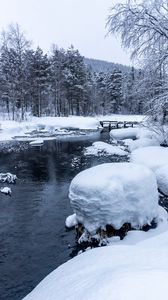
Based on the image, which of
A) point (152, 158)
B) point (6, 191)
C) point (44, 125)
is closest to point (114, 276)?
point (6, 191)

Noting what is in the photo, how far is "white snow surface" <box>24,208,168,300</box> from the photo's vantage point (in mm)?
3445

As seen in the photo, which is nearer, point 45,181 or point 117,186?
point 117,186

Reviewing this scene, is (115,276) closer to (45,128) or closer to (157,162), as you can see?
(157,162)

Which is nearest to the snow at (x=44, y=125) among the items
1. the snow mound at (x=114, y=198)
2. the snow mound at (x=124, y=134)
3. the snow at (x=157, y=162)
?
the snow mound at (x=124, y=134)

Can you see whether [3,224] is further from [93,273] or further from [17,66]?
[17,66]

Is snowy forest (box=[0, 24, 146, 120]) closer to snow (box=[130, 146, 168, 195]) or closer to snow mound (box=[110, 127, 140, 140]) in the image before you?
snow mound (box=[110, 127, 140, 140])

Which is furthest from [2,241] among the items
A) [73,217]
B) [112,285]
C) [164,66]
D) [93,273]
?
[164,66]

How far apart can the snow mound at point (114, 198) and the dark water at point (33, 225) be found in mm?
1149

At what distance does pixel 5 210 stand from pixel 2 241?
2.64 meters

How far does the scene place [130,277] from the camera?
370 centimetres

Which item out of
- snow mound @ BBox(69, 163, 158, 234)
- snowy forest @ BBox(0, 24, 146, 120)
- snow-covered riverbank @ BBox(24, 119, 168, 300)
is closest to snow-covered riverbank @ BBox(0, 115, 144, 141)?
snowy forest @ BBox(0, 24, 146, 120)

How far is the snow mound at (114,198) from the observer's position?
9047 mm

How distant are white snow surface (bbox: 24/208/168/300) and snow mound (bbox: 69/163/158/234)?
102 inches

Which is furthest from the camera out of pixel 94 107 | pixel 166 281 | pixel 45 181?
pixel 94 107
